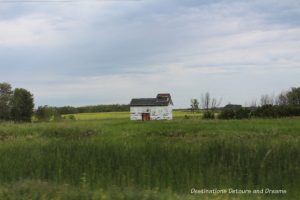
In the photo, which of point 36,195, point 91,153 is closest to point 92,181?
point 91,153

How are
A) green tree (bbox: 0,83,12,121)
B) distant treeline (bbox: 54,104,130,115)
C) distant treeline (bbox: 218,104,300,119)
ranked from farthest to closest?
1. distant treeline (bbox: 54,104,130,115)
2. green tree (bbox: 0,83,12,121)
3. distant treeline (bbox: 218,104,300,119)

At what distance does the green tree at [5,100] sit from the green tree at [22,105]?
1.01m

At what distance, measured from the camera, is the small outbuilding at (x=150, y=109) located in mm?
80938

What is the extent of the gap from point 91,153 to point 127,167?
145 centimetres

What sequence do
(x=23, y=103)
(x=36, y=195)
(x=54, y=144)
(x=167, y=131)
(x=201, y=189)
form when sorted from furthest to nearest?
(x=23, y=103), (x=167, y=131), (x=54, y=144), (x=201, y=189), (x=36, y=195)

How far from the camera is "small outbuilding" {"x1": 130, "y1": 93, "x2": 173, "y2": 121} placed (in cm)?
8094

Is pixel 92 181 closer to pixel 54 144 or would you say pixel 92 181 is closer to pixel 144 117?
pixel 54 144

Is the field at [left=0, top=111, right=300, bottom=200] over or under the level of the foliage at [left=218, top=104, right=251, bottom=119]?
under

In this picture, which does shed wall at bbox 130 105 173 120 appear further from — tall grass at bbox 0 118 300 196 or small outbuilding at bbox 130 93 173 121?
tall grass at bbox 0 118 300 196

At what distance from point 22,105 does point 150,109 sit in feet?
84.0

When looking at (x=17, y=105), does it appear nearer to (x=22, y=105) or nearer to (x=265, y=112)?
(x=22, y=105)

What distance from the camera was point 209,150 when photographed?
12.3 meters

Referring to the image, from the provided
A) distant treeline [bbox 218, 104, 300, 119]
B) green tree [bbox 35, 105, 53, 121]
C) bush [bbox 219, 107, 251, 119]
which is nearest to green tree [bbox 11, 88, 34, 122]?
green tree [bbox 35, 105, 53, 121]

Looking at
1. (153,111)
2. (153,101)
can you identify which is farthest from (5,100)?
(153,111)
